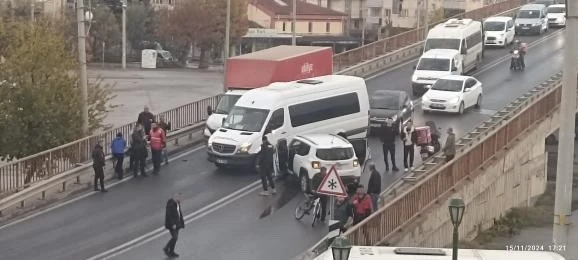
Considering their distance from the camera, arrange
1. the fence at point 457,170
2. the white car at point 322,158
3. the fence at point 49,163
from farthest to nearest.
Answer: the white car at point 322,158 → the fence at point 49,163 → the fence at point 457,170

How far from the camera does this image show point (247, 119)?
27.0 metres

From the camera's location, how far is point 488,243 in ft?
86.3

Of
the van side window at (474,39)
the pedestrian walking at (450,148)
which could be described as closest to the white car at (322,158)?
the pedestrian walking at (450,148)

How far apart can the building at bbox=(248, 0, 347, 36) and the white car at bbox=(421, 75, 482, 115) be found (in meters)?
59.5

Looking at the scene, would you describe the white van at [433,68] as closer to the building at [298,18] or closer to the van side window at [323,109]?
the van side window at [323,109]

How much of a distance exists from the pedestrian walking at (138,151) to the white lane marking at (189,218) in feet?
10.2

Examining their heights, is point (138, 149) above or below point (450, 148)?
below

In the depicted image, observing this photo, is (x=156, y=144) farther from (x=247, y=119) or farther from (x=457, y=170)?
(x=457, y=170)

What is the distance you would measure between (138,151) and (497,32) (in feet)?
108

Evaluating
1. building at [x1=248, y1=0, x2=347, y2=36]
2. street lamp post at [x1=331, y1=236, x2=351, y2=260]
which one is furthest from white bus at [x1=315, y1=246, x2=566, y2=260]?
building at [x1=248, y1=0, x2=347, y2=36]

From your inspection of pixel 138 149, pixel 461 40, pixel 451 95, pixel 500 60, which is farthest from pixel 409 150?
pixel 500 60

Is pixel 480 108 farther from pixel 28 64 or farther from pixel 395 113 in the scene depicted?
pixel 28 64

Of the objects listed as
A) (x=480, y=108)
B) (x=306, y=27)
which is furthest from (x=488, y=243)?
(x=306, y=27)

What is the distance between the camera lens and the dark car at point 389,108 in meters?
31.5
